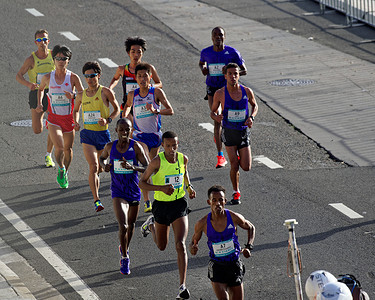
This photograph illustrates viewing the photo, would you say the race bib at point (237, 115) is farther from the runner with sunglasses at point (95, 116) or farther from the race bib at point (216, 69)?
the race bib at point (216, 69)

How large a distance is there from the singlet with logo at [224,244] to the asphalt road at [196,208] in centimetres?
98

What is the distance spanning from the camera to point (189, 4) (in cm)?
2769

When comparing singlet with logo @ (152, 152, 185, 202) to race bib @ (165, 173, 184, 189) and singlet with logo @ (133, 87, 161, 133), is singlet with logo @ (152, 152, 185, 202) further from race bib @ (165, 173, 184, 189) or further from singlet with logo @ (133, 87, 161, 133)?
singlet with logo @ (133, 87, 161, 133)

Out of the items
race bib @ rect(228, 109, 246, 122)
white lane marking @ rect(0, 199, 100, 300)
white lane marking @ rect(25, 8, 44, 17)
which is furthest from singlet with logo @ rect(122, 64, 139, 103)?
white lane marking @ rect(25, 8, 44, 17)

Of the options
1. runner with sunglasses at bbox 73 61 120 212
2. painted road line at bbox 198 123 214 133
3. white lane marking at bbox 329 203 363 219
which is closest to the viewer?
white lane marking at bbox 329 203 363 219

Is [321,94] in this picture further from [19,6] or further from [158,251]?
[19,6]

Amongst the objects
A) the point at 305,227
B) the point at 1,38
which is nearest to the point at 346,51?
the point at 1,38

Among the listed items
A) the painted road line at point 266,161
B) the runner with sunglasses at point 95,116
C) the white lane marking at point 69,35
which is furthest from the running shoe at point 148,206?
the white lane marking at point 69,35

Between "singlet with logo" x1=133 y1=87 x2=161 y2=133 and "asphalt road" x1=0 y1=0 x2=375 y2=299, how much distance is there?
1304mm

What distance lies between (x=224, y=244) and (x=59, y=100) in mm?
5414

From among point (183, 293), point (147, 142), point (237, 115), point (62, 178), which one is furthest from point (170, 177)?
point (62, 178)

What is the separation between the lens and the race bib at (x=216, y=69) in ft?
47.4

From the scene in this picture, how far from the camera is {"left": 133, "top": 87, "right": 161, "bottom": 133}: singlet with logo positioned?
1238cm

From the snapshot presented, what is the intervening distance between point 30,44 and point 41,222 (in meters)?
12.0
